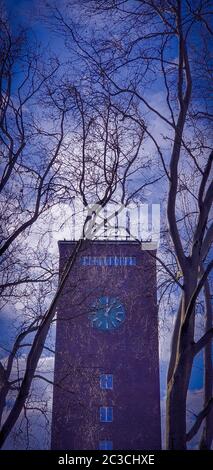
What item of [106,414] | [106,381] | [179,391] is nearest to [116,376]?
[106,381]

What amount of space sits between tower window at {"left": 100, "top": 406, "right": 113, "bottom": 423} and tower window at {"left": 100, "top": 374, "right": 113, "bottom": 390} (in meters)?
1.43

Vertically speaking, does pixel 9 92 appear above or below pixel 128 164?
above

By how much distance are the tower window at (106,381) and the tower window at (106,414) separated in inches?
56.4

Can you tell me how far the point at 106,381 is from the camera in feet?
104

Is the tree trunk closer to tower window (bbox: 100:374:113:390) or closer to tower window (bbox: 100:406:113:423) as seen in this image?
tower window (bbox: 100:406:113:423)

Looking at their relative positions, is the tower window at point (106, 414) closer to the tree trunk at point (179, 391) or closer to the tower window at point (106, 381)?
the tower window at point (106, 381)

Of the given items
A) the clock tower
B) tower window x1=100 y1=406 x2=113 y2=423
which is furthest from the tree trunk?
tower window x1=100 y1=406 x2=113 y2=423

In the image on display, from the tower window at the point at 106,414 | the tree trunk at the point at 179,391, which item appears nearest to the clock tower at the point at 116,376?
the tower window at the point at 106,414

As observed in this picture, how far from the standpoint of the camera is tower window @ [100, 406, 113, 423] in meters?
29.9

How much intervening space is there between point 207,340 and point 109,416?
2704cm

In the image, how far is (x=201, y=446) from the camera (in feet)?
22.0

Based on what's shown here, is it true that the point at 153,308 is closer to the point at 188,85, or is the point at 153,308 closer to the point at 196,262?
the point at 196,262

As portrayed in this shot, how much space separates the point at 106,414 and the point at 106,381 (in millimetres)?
2397
